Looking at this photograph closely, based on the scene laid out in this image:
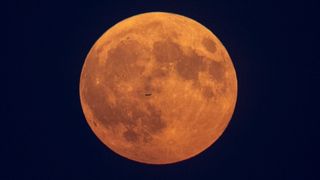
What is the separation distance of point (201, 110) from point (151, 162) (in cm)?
149

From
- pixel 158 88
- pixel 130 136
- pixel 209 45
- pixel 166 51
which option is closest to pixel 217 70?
pixel 209 45

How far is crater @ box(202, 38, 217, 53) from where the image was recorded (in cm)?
636

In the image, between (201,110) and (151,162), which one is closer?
(201,110)

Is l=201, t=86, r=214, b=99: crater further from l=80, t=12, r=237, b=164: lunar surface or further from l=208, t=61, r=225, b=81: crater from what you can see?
l=208, t=61, r=225, b=81: crater

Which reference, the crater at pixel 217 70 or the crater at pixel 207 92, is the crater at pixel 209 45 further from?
the crater at pixel 207 92

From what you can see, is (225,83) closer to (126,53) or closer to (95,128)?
(126,53)

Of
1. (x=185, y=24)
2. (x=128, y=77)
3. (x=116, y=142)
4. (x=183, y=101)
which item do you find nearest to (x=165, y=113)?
(x=183, y=101)

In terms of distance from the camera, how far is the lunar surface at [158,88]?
5.80 meters

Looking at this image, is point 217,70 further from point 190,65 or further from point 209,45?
point 190,65

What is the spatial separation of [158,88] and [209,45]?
136 centimetres

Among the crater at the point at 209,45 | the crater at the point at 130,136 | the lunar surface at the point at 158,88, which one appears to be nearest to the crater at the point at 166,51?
the lunar surface at the point at 158,88

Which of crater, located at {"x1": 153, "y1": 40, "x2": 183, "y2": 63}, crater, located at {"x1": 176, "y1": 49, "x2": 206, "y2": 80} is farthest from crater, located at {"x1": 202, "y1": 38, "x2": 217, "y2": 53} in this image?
crater, located at {"x1": 153, "y1": 40, "x2": 183, "y2": 63}

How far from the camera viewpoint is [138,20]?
21.7ft

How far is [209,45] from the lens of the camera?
643cm
